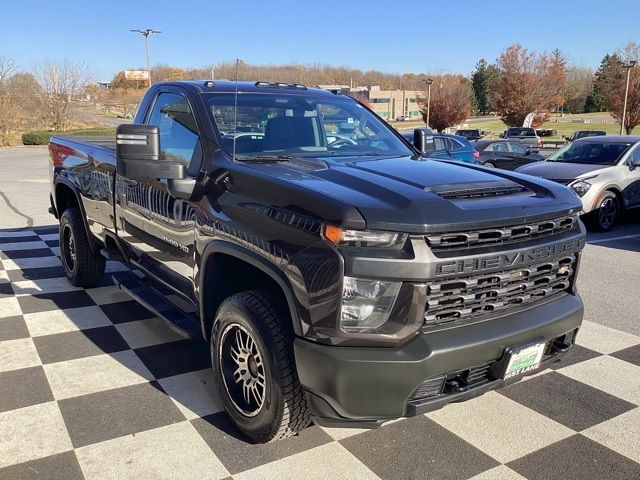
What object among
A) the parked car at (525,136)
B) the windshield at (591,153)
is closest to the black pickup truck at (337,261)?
the windshield at (591,153)

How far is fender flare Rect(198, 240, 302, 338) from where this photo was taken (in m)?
2.51

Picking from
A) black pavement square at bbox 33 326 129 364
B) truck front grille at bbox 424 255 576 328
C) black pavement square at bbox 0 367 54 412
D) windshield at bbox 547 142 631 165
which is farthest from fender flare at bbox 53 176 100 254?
windshield at bbox 547 142 631 165

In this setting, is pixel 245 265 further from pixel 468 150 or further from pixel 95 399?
pixel 468 150

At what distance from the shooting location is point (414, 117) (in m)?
94.1

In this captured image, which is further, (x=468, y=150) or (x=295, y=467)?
(x=468, y=150)

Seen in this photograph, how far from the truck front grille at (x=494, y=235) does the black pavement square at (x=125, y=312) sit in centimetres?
324

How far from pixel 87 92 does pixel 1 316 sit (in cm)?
4068

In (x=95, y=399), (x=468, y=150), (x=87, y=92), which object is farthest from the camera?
(x=87, y=92)

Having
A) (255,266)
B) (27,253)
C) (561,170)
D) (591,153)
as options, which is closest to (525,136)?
(591,153)

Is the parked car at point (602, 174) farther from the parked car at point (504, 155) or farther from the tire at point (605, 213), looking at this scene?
the parked car at point (504, 155)

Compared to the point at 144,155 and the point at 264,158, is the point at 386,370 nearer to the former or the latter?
the point at 264,158

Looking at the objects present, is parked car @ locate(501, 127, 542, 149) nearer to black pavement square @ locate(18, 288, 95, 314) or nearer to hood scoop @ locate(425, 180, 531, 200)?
black pavement square @ locate(18, 288, 95, 314)

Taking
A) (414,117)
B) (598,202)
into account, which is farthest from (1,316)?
(414,117)

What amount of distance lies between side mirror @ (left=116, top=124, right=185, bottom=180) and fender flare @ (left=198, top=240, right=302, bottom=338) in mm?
455
